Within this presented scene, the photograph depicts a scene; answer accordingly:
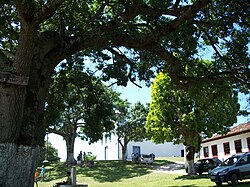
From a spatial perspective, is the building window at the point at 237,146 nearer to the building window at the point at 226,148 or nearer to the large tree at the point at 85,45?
the building window at the point at 226,148

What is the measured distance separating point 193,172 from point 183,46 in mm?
16270

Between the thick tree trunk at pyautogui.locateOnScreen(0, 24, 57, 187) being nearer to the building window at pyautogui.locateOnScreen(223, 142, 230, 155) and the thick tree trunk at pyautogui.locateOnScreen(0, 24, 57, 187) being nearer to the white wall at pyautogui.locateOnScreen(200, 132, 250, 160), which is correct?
the white wall at pyautogui.locateOnScreen(200, 132, 250, 160)

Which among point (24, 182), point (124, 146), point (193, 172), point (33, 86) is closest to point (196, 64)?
point (33, 86)

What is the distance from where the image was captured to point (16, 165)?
7195mm

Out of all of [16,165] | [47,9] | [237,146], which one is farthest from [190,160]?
[47,9]

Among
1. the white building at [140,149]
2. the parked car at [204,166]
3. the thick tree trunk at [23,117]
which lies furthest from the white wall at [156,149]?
the thick tree trunk at [23,117]

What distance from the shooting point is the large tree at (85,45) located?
7.46m

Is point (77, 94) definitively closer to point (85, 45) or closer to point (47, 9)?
point (85, 45)

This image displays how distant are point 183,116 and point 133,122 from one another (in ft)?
62.0

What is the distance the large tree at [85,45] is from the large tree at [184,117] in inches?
479

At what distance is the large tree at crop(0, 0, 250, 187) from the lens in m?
7.46

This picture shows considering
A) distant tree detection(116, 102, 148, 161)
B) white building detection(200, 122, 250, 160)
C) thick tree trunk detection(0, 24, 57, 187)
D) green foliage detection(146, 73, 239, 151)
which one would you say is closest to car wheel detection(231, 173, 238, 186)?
green foliage detection(146, 73, 239, 151)

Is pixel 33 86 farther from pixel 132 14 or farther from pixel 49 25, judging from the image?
pixel 49 25

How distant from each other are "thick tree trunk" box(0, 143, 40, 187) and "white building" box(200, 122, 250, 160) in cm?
2873
